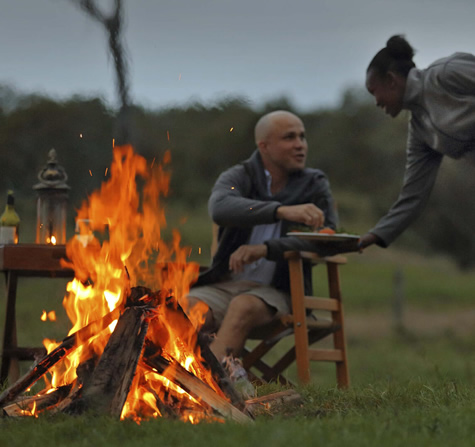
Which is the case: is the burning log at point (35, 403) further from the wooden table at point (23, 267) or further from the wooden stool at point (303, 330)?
the wooden stool at point (303, 330)

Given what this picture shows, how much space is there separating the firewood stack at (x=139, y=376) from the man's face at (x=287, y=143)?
170 cm

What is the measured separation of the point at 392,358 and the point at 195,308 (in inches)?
225

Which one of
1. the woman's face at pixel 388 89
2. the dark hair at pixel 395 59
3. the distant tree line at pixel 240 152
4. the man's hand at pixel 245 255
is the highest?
the distant tree line at pixel 240 152

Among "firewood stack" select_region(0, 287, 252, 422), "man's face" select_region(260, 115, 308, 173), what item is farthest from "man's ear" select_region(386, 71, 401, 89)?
"firewood stack" select_region(0, 287, 252, 422)

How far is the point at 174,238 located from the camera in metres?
3.55

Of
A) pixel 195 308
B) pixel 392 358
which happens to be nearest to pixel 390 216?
pixel 195 308

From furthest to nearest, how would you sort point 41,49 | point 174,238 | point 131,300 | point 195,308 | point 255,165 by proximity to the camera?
point 41,49
point 255,165
point 195,308
point 174,238
point 131,300

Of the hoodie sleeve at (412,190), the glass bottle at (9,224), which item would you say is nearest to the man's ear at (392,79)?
the hoodie sleeve at (412,190)

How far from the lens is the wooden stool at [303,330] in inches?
162

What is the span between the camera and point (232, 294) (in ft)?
14.1

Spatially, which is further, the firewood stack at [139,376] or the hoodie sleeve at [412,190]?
the hoodie sleeve at [412,190]

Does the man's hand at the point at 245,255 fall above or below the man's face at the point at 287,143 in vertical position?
below

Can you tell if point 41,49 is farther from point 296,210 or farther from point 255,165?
point 296,210

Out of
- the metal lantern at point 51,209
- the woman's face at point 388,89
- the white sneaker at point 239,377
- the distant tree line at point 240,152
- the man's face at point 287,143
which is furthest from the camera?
the distant tree line at point 240,152
